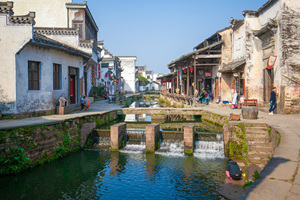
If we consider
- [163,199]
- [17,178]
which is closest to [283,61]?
[163,199]

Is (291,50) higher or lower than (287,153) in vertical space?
higher

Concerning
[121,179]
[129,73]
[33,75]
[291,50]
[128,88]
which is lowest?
[121,179]

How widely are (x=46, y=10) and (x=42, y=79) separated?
13481 mm

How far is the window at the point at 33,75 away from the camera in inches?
490

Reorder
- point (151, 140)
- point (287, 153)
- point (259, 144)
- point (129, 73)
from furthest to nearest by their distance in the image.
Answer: point (129, 73)
point (151, 140)
point (259, 144)
point (287, 153)

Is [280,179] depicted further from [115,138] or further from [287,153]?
[115,138]

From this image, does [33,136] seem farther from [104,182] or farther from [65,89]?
[65,89]

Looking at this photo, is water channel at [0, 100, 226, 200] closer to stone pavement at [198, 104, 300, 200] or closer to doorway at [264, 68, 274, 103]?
stone pavement at [198, 104, 300, 200]

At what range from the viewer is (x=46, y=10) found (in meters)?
23.7

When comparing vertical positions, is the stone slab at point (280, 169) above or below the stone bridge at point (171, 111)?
below

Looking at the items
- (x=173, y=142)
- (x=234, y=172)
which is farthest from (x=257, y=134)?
(x=173, y=142)

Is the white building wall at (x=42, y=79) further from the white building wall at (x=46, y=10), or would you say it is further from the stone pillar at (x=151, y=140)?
Result: the white building wall at (x=46, y=10)

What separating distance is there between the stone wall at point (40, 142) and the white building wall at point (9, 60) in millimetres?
2618

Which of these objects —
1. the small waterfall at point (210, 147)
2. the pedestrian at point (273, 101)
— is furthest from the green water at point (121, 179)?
the pedestrian at point (273, 101)
